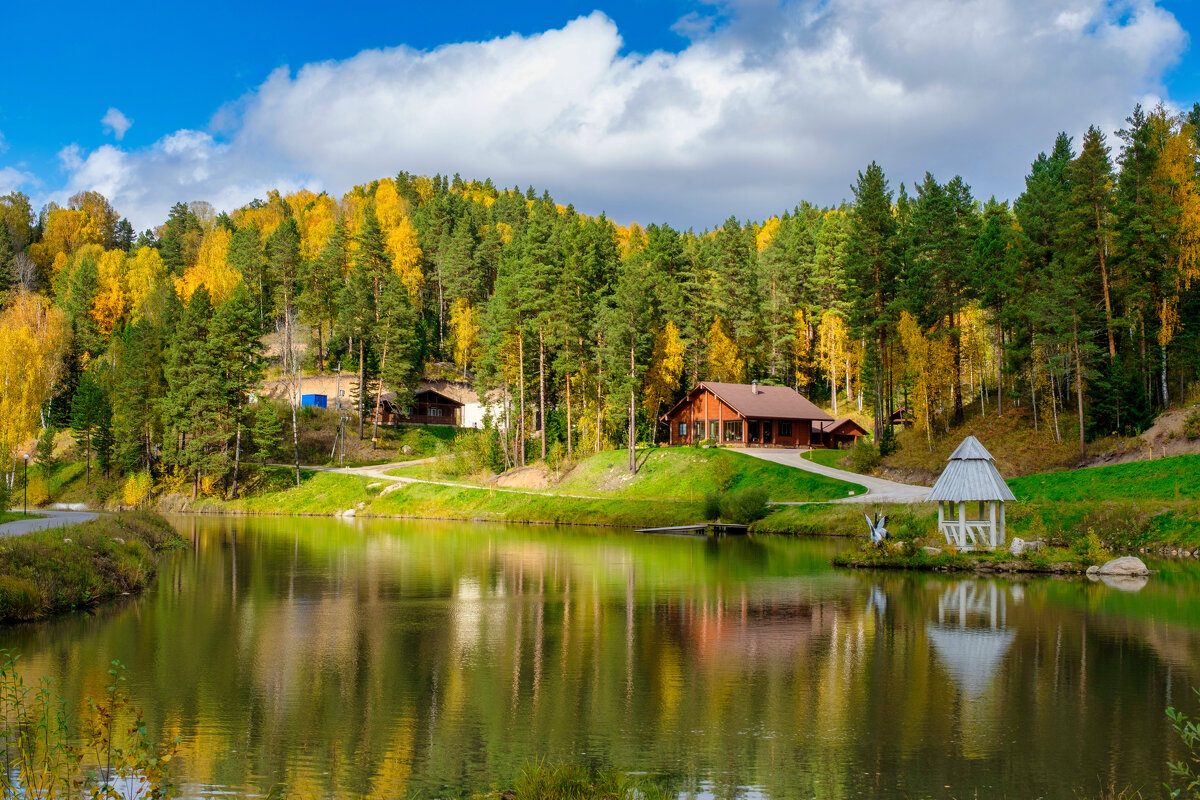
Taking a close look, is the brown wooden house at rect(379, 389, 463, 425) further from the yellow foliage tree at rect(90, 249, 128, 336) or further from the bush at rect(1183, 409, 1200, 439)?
the bush at rect(1183, 409, 1200, 439)

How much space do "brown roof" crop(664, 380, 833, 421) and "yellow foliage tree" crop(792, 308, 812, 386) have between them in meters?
12.2

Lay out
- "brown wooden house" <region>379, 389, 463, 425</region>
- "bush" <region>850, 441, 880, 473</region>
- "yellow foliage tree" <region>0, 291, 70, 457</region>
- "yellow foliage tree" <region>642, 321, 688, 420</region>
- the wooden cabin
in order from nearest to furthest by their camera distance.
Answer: "yellow foliage tree" <region>0, 291, 70, 457</region>, "bush" <region>850, 441, 880, 473</region>, "yellow foliage tree" <region>642, 321, 688, 420</region>, the wooden cabin, "brown wooden house" <region>379, 389, 463, 425</region>

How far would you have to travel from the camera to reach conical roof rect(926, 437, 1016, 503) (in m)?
36.1

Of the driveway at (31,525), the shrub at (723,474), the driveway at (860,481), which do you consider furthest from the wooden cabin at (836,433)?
the driveway at (31,525)

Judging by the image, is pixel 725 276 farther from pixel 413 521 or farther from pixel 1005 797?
pixel 1005 797

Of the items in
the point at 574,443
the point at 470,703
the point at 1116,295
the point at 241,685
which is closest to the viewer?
the point at 470,703

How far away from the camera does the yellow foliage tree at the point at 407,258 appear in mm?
112000

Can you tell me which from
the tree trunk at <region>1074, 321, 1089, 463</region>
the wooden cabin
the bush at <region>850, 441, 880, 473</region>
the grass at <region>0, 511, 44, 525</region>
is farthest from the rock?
the wooden cabin

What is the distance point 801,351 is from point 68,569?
75970 mm

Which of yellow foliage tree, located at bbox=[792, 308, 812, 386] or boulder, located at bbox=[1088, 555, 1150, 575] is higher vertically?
yellow foliage tree, located at bbox=[792, 308, 812, 386]

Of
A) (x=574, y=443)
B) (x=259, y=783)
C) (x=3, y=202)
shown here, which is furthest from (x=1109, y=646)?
(x=3, y=202)

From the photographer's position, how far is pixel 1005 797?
1149 centimetres

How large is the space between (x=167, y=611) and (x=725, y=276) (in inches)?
2884

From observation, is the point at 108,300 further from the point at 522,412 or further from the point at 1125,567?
the point at 1125,567
